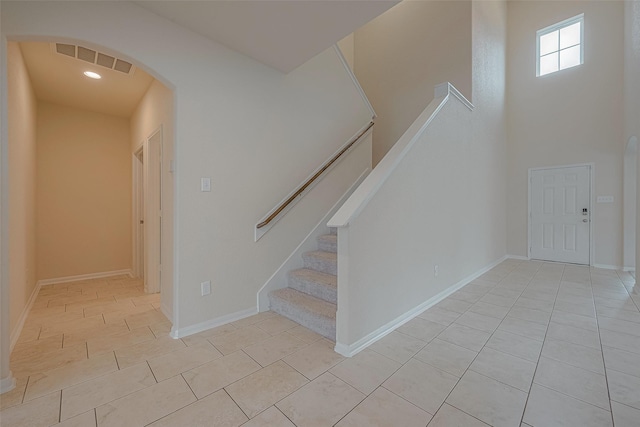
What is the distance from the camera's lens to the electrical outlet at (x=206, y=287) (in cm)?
248

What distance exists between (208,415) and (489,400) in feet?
5.11

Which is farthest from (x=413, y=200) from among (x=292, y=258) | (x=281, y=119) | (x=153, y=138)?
(x=153, y=138)

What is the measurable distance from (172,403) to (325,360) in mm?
967

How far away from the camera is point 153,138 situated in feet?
10.8

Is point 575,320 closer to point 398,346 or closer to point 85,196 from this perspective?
point 398,346

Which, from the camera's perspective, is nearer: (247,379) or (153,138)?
(247,379)

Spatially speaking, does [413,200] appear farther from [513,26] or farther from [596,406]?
[513,26]

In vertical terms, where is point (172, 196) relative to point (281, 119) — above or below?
below

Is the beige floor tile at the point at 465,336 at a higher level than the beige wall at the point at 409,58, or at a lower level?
lower

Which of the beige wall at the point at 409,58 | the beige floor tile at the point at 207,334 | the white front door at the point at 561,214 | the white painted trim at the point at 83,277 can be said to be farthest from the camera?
the white front door at the point at 561,214

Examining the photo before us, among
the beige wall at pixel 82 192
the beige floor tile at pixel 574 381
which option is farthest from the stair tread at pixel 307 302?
the beige wall at pixel 82 192

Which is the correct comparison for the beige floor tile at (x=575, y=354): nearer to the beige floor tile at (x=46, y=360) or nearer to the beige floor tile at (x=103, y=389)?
the beige floor tile at (x=103, y=389)

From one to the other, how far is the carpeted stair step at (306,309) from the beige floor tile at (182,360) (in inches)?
29.9

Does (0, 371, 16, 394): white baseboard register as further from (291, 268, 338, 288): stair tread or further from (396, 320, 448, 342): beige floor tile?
(396, 320, 448, 342): beige floor tile
